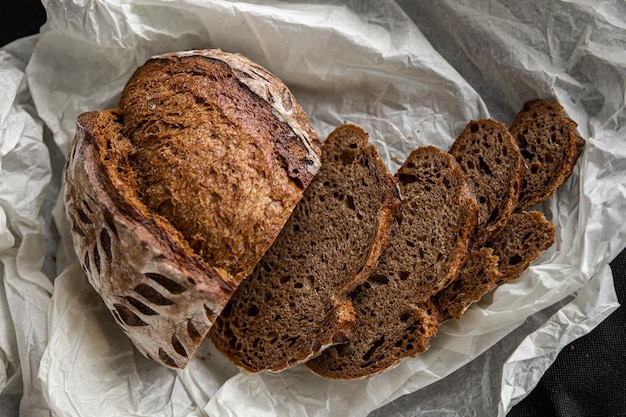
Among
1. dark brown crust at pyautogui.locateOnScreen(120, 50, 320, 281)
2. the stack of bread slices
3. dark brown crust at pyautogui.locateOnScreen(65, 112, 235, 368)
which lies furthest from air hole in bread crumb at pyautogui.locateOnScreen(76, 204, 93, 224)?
the stack of bread slices

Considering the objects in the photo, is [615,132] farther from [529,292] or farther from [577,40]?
[529,292]

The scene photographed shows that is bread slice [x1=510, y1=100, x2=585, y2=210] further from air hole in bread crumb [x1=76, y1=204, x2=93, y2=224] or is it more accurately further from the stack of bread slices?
air hole in bread crumb [x1=76, y1=204, x2=93, y2=224]

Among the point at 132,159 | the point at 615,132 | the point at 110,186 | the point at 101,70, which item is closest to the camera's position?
the point at 110,186

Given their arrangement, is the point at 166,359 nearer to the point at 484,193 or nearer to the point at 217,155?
the point at 217,155

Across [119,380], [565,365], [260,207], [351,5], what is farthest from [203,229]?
[565,365]

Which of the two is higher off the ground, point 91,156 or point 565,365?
point 91,156
